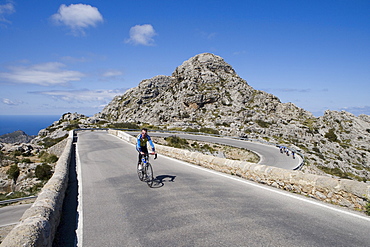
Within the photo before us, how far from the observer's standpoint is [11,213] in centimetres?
1160

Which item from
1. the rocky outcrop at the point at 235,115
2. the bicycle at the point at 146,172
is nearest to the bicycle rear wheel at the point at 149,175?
the bicycle at the point at 146,172

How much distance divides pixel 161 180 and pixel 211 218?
430 cm

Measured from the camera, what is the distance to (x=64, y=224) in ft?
17.9

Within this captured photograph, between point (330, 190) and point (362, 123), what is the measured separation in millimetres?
81954

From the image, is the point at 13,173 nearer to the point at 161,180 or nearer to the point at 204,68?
the point at 161,180

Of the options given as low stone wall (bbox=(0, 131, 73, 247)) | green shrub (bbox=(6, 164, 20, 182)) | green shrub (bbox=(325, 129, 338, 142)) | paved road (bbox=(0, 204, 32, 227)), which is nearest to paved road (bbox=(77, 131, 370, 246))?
low stone wall (bbox=(0, 131, 73, 247))

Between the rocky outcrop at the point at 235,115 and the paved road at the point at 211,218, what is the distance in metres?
39.5

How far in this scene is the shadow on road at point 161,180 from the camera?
8.43 metres

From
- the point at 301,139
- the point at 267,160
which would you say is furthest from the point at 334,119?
the point at 267,160

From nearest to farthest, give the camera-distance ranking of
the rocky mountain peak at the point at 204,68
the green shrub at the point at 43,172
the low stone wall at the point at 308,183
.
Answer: the low stone wall at the point at 308,183 → the green shrub at the point at 43,172 → the rocky mountain peak at the point at 204,68

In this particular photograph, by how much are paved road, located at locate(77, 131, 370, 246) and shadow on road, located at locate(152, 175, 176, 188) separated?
0.17 meters


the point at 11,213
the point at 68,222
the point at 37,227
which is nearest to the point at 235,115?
the point at 11,213

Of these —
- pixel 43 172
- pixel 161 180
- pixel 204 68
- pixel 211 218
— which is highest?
pixel 204 68

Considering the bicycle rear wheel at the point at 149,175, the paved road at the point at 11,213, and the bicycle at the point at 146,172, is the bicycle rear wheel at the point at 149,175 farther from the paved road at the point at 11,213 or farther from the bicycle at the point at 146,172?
the paved road at the point at 11,213
